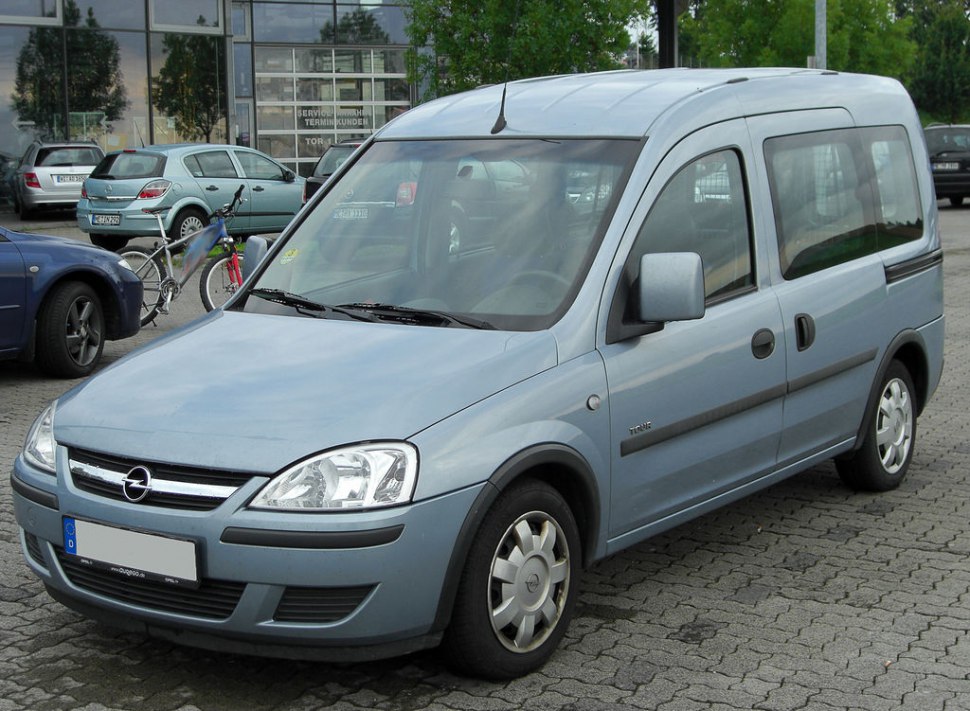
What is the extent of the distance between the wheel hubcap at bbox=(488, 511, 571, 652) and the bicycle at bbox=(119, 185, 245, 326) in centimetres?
860

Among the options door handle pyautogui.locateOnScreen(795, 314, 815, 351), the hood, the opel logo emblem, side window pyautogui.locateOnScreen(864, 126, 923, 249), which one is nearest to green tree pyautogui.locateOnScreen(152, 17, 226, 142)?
side window pyautogui.locateOnScreen(864, 126, 923, 249)

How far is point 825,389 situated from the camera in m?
5.87

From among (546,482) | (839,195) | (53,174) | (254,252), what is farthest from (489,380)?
(53,174)

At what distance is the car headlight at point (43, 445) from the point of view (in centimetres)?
443

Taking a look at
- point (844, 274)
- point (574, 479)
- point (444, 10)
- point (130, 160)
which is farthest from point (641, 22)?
point (574, 479)

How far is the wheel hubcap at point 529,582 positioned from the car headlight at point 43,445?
144 cm

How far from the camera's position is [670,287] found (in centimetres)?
461

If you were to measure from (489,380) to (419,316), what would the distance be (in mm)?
555

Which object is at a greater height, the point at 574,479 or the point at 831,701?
the point at 574,479

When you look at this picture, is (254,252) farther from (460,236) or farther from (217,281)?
(217,281)

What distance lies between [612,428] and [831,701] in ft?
3.60

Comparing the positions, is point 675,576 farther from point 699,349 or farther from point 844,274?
point 844,274

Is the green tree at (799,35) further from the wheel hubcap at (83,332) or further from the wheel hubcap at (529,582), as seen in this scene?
the wheel hubcap at (529,582)

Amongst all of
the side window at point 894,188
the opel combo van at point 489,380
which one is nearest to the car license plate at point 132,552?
the opel combo van at point 489,380
